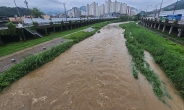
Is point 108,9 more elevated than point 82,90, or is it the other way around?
point 108,9

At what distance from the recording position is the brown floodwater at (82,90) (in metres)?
5.77

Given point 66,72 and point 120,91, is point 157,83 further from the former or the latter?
point 66,72

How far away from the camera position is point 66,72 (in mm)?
8984

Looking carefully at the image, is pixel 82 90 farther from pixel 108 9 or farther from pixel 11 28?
pixel 108 9

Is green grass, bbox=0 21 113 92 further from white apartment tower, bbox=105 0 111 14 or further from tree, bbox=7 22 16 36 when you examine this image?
white apartment tower, bbox=105 0 111 14

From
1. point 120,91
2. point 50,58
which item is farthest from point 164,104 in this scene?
point 50,58

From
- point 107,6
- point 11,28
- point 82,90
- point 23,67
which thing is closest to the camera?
point 82,90

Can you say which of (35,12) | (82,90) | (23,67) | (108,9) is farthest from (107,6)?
(82,90)

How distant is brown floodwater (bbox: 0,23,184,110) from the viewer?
5.77 meters

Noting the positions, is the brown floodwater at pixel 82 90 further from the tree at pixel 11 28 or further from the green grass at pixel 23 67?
the tree at pixel 11 28

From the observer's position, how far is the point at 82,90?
6844mm

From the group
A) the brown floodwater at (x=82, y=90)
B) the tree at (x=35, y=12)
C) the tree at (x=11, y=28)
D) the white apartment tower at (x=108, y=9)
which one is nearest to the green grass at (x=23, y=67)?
the brown floodwater at (x=82, y=90)

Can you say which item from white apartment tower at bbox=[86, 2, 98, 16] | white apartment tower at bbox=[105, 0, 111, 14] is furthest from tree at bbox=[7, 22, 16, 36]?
white apartment tower at bbox=[105, 0, 111, 14]

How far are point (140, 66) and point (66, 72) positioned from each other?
6.90 metres
